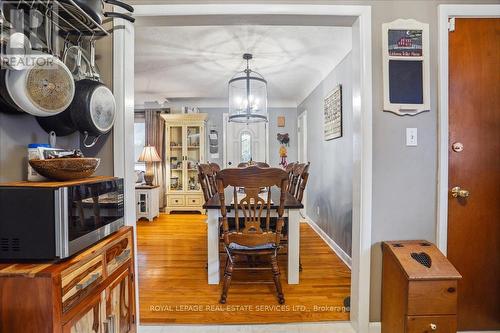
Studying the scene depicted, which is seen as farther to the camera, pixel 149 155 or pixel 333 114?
pixel 149 155

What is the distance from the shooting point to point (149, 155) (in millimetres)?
4680

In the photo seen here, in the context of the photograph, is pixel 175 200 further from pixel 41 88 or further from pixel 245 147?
pixel 41 88

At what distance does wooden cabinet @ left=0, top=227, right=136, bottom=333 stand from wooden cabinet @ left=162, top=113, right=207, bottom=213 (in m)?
3.85

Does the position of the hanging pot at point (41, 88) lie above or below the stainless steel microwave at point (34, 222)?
above

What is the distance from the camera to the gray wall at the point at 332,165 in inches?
104

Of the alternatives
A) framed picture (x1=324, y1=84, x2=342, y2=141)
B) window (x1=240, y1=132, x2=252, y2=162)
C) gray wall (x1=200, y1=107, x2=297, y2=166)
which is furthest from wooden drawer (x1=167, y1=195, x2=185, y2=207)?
framed picture (x1=324, y1=84, x2=342, y2=141)

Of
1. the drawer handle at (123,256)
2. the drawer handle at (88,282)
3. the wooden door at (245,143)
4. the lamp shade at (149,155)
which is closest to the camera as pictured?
the drawer handle at (88,282)

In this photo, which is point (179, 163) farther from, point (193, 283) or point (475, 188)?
point (475, 188)

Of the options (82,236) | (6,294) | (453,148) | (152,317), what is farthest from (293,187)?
(6,294)

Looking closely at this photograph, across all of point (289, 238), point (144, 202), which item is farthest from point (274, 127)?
point (289, 238)

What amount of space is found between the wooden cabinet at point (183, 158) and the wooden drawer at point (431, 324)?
4098 mm

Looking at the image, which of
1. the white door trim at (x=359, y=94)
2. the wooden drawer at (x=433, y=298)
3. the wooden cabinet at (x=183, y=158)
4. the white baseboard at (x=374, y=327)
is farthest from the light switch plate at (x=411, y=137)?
the wooden cabinet at (x=183, y=158)

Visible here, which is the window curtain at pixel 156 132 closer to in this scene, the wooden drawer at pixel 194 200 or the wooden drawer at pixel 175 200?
the wooden drawer at pixel 175 200

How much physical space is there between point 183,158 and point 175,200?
857 millimetres
